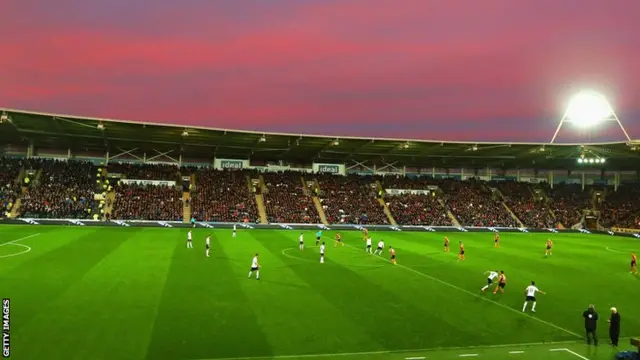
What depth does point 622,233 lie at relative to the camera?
62.7 meters

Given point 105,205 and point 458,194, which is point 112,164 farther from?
point 458,194

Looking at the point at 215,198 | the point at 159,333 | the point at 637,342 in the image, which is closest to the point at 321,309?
the point at 159,333

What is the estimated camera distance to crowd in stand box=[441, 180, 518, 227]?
67656 millimetres

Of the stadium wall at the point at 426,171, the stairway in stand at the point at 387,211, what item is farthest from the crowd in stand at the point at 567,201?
the stairway in stand at the point at 387,211

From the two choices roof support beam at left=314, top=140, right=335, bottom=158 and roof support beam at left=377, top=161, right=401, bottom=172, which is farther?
roof support beam at left=377, top=161, right=401, bottom=172

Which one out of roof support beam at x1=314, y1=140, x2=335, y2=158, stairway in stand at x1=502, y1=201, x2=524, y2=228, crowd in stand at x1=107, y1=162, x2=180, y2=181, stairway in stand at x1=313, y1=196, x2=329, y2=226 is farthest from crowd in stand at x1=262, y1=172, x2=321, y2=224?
stairway in stand at x1=502, y1=201, x2=524, y2=228

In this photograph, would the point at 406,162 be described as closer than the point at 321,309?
No

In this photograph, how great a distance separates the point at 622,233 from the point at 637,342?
5816 centimetres

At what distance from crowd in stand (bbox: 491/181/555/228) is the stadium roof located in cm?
401

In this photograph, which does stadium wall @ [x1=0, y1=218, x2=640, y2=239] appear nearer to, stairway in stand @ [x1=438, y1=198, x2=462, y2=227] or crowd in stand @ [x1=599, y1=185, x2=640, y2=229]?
stairway in stand @ [x1=438, y1=198, x2=462, y2=227]

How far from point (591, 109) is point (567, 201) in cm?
3479

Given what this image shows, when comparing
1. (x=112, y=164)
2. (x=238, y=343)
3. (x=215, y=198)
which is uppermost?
(x=112, y=164)

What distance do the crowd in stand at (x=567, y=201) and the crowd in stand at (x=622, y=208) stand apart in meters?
3.14

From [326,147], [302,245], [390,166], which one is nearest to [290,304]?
[302,245]
